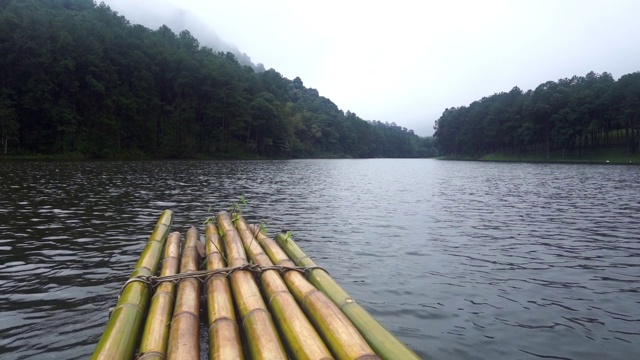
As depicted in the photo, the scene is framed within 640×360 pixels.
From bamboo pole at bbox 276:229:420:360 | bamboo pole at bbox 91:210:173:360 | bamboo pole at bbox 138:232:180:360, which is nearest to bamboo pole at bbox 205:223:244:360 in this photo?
bamboo pole at bbox 138:232:180:360

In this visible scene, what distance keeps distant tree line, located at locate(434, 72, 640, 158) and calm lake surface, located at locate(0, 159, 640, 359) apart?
10655cm

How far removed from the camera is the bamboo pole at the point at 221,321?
15.6 feet

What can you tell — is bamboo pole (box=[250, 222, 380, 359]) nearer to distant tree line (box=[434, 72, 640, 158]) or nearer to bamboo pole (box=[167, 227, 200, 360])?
bamboo pole (box=[167, 227, 200, 360])

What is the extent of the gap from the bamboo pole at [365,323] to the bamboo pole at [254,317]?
47.1 inches

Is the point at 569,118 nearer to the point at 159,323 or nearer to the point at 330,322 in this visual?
the point at 330,322

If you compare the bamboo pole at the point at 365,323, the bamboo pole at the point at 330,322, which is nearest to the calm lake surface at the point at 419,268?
the bamboo pole at the point at 365,323

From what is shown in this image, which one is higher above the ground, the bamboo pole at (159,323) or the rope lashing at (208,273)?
the rope lashing at (208,273)

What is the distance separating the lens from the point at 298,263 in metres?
8.84

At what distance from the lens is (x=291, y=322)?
17.7 feet

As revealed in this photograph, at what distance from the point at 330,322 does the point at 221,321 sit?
5.31 ft

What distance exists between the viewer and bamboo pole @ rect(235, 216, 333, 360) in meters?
4.70

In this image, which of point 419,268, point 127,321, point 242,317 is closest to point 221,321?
point 242,317

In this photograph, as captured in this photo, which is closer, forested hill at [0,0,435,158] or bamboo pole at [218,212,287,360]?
bamboo pole at [218,212,287,360]

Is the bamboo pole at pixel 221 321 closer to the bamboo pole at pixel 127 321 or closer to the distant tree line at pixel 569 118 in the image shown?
the bamboo pole at pixel 127 321
